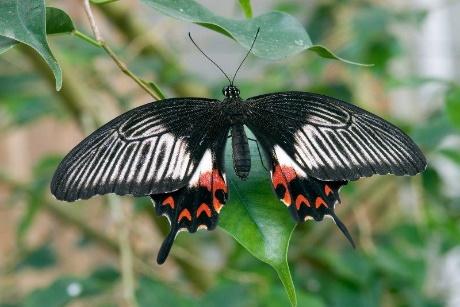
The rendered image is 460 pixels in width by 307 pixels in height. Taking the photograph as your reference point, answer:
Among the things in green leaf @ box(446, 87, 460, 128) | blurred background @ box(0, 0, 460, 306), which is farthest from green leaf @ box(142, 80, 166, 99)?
green leaf @ box(446, 87, 460, 128)

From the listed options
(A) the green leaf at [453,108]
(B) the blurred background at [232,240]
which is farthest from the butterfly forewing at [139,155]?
(A) the green leaf at [453,108]

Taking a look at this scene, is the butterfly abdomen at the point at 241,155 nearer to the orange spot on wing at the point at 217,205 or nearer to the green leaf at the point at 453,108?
the orange spot on wing at the point at 217,205

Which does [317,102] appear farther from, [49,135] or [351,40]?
[49,135]

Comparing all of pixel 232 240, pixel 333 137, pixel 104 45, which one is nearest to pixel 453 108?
pixel 333 137

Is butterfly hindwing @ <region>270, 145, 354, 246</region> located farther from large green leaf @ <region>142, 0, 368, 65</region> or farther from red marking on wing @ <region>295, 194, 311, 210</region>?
large green leaf @ <region>142, 0, 368, 65</region>

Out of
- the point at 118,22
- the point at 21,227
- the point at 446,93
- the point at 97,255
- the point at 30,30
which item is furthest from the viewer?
the point at 97,255

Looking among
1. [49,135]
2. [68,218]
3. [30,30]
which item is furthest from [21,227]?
[49,135]

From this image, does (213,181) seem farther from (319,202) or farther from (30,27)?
(30,27)
